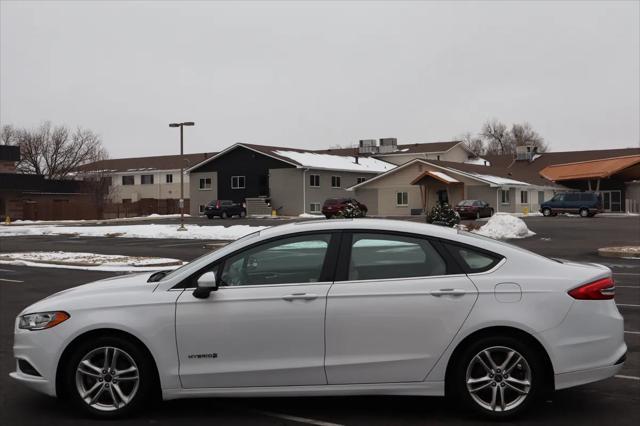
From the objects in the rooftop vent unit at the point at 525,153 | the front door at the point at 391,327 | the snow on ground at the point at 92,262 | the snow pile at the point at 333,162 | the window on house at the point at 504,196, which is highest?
the rooftop vent unit at the point at 525,153

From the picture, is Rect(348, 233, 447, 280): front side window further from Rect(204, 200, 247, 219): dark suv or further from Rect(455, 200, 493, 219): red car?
Rect(204, 200, 247, 219): dark suv

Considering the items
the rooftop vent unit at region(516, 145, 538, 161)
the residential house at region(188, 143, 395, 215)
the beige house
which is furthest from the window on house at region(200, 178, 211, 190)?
the rooftop vent unit at region(516, 145, 538, 161)

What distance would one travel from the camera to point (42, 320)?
5020 millimetres

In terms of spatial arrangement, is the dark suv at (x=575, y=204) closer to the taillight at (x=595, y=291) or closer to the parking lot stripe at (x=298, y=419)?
the taillight at (x=595, y=291)

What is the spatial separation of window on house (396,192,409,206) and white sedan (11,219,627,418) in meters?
51.0

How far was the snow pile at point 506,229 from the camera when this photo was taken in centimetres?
2748

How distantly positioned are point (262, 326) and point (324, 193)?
54.2 m

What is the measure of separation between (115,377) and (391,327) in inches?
87.0

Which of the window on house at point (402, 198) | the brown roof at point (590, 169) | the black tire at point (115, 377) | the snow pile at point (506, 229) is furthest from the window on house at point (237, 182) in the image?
the black tire at point (115, 377)

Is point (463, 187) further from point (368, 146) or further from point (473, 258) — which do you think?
point (473, 258)

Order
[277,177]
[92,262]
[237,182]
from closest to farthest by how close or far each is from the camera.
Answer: [92,262] → [277,177] → [237,182]

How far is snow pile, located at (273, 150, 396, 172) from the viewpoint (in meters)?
58.6

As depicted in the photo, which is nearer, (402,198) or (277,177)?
(402,198)

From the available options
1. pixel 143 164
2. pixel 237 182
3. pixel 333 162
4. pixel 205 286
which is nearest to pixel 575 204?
pixel 333 162
